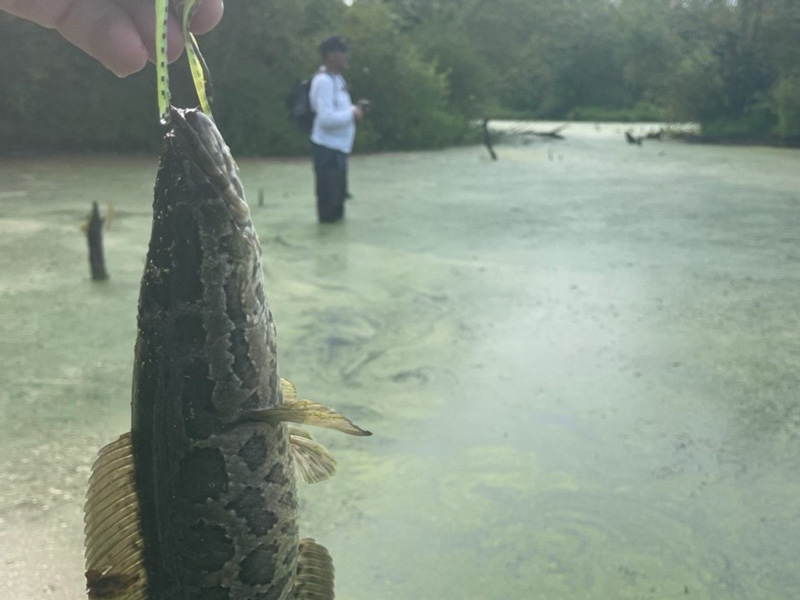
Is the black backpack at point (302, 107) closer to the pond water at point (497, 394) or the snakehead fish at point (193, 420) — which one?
the pond water at point (497, 394)

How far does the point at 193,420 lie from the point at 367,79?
42.8 ft

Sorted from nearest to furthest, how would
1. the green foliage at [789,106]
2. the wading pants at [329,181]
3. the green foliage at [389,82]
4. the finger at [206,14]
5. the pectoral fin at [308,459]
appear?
1. the pectoral fin at [308,459]
2. the finger at [206,14]
3. the wading pants at [329,181]
4. the green foliage at [389,82]
5. the green foliage at [789,106]

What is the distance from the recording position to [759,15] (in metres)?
17.1

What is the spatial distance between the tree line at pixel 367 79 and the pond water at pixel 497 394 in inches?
228

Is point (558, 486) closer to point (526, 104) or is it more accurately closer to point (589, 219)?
point (589, 219)

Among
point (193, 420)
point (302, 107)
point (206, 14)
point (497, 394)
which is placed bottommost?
point (497, 394)

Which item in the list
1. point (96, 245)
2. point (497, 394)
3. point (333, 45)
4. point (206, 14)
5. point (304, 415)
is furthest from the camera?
point (333, 45)

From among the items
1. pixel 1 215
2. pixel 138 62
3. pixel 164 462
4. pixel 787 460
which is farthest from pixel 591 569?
pixel 1 215

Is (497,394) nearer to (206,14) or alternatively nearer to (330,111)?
(206,14)

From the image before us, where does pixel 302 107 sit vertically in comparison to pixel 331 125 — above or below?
above

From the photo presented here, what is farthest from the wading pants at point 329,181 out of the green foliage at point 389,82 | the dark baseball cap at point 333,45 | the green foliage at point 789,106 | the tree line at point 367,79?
the green foliage at point 789,106

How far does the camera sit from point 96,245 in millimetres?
4621

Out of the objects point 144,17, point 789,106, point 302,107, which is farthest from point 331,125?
point 789,106

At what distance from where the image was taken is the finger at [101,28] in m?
1.62
